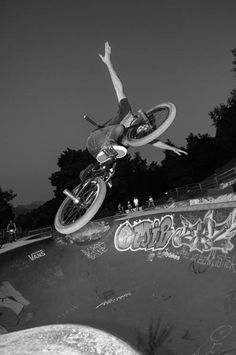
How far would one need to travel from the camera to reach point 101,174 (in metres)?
6.88

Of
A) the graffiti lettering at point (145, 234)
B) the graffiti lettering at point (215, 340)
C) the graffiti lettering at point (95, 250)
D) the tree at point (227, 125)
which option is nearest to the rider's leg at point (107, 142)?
the graffiti lettering at point (145, 234)

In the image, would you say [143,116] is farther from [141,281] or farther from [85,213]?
[141,281]

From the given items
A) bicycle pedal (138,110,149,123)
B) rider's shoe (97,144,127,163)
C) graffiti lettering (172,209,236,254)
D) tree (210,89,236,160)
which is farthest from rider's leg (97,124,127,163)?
tree (210,89,236,160)

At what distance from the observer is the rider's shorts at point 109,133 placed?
638 cm

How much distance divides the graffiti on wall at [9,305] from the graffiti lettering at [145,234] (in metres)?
2.78

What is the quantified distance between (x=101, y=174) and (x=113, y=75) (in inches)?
81.0

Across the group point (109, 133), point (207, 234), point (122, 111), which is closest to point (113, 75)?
point (122, 111)

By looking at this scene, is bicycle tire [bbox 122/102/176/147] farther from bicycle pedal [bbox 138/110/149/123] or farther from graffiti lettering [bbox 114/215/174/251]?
graffiti lettering [bbox 114/215/174/251]

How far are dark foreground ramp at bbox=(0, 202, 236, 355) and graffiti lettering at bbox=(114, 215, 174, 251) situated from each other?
0.03m

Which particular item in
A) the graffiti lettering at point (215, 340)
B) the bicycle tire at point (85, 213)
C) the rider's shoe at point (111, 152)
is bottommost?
the graffiti lettering at point (215, 340)

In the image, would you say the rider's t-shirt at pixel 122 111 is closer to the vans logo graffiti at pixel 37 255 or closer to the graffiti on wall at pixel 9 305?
the vans logo graffiti at pixel 37 255

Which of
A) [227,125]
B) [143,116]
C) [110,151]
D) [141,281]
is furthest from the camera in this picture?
[227,125]

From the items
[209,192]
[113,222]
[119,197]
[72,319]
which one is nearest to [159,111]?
[113,222]

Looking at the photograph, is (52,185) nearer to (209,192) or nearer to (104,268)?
(209,192)
